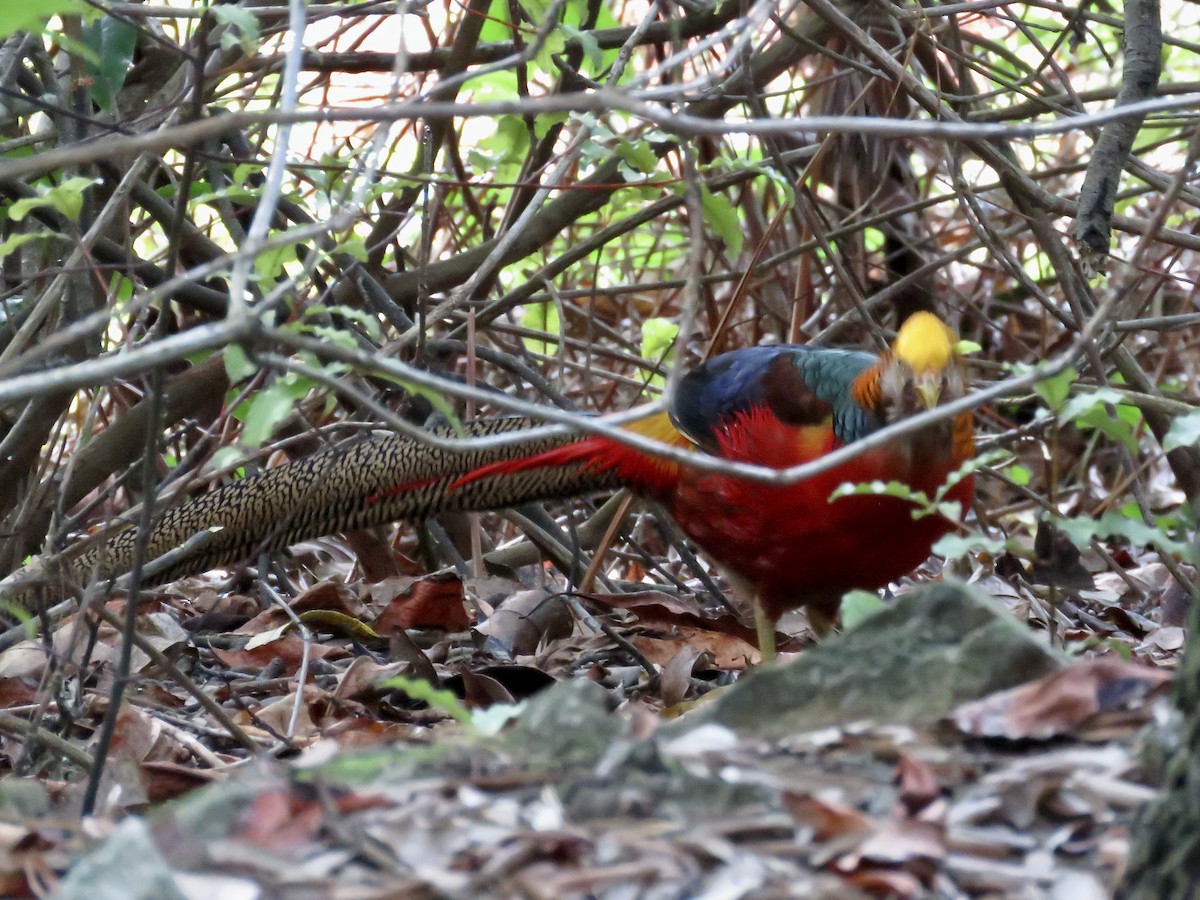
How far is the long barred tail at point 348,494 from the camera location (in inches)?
131

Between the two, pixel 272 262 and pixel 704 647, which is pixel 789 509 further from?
pixel 272 262

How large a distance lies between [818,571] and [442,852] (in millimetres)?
2145

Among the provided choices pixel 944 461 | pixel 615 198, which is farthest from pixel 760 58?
pixel 944 461

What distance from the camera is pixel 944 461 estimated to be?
123 inches

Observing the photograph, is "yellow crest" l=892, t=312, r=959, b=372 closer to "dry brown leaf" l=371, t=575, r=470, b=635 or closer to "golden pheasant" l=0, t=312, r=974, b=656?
"golden pheasant" l=0, t=312, r=974, b=656

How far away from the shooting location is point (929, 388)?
2.99 meters

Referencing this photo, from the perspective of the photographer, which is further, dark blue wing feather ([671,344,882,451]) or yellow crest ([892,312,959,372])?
dark blue wing feather ([671,344,882,451])

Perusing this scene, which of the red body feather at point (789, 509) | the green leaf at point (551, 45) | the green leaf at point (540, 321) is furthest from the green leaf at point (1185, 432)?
the green leaf at point (540, 321)

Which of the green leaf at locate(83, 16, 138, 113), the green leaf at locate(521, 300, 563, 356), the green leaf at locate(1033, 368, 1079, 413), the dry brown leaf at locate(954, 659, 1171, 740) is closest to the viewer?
the dry brown leaf at locate(954, 659, 1171, 740)

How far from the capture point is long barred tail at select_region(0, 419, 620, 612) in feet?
10.9

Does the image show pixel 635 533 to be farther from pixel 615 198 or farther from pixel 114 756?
pixel 114 756

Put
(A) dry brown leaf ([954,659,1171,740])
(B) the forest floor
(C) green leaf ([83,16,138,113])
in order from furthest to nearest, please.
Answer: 1. (C) green leaf ([83,16,138,113])
2. (A) dry brown leaf ([954,659,1171,740])
3. (B) the forest floor

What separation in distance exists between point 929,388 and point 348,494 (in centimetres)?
149

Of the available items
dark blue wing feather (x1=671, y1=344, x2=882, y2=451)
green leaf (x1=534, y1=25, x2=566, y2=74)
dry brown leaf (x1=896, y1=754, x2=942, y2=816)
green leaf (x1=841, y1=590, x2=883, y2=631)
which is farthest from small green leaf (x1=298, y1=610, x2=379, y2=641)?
dry brown leaf (x1=896, y1=754, x2=942, y2=816)
